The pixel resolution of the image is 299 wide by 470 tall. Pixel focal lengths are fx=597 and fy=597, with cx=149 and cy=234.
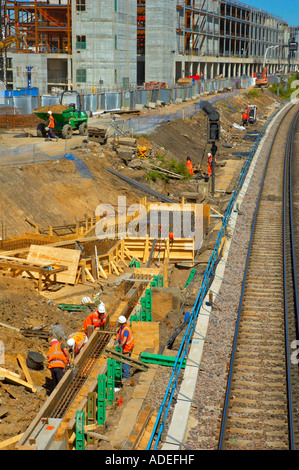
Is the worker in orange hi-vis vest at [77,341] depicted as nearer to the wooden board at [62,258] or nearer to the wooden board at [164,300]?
the wooden board at [164,300]

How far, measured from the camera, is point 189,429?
430 inches

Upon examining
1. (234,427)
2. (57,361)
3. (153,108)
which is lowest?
(234,427)

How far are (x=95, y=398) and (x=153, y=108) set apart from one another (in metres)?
43.3

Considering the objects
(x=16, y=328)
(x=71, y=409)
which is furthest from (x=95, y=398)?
(x=16, y=328)


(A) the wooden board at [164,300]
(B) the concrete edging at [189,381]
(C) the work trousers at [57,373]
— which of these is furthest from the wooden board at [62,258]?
(C) the work trousers at [57,373]

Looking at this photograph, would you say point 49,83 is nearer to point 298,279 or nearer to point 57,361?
point 298,279

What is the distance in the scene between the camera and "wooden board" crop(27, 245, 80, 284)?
1828 cm

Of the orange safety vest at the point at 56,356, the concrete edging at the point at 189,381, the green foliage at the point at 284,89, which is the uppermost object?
the green foliage at the point at 284,89

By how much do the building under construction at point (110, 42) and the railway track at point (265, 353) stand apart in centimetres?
3765

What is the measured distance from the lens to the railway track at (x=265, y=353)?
1083cm

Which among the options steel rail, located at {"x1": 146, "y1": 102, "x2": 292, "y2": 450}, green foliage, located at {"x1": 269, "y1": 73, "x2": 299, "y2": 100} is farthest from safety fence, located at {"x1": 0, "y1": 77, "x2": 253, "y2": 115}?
green foliage, located at {"x1": 269, "y1": 73, "x2": 299, "y2": 100}

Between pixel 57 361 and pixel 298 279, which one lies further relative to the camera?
pixel 298 279

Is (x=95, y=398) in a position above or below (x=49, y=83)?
below

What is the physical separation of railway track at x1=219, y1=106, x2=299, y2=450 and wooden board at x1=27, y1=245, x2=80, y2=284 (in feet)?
17.0
